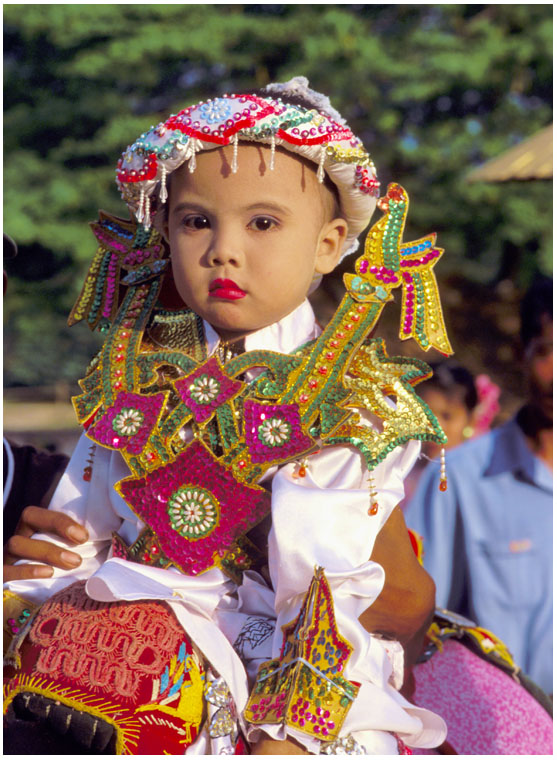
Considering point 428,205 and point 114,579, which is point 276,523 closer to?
point 114,579

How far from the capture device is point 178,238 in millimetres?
2424

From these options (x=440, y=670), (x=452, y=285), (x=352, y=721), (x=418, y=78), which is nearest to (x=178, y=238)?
(x=352, y=721)

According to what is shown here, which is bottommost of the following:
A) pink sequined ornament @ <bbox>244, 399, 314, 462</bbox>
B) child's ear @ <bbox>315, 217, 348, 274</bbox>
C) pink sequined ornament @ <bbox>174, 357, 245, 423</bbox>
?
pink sequined ornament @ <bbox>244, 399, 314, 462</bbox>

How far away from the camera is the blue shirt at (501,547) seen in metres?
5.28

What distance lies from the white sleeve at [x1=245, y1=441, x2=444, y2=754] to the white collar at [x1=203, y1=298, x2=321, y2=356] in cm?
38

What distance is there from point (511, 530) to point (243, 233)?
3.52 meters

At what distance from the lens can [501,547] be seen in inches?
209

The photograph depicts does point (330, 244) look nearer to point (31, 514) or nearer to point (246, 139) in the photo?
point (246, 139)

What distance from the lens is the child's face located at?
2334 millimetres

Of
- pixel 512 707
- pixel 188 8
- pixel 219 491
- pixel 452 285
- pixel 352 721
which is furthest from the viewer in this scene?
pixel 452 285

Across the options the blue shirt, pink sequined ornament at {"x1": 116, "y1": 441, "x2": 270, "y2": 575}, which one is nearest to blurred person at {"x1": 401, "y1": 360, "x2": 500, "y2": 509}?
the blue shirt

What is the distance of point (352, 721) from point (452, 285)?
15547 mm

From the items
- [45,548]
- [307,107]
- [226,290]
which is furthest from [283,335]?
[45,548]

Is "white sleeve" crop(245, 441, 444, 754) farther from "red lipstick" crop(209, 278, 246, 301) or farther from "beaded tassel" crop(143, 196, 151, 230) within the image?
"beaded tassel" crop(143, 196, 151, 230)
